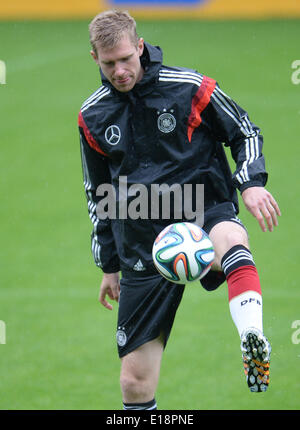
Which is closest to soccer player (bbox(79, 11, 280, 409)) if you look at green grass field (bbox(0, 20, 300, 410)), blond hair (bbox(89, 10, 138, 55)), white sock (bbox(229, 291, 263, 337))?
blond hair (bbox(89, 10, 138, 55))

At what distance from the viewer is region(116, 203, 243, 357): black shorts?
5.17 meters

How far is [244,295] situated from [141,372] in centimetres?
117

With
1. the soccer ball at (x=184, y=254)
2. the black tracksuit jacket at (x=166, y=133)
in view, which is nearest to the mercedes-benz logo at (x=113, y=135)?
the black tracksuit jacket at (x=166, y=133)

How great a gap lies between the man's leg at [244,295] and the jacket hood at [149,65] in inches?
36.6

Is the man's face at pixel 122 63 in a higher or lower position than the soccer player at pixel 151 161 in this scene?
higher

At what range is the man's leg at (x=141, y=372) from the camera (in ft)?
17.2

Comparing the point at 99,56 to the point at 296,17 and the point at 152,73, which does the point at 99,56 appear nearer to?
the point at 152,73

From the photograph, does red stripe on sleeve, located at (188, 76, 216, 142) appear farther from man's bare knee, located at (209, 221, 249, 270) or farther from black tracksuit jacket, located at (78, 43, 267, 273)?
man's bare knee, located at (209, 221, 249, 270)

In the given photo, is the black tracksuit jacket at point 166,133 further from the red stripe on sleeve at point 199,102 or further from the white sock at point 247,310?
the white sock at point 247,310

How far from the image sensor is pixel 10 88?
52.1 ft

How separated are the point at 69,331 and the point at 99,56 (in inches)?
139

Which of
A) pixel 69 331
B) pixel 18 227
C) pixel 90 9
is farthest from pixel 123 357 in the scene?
pixel 90 9

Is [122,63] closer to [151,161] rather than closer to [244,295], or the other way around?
[151,161]

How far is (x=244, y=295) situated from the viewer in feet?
14.3
